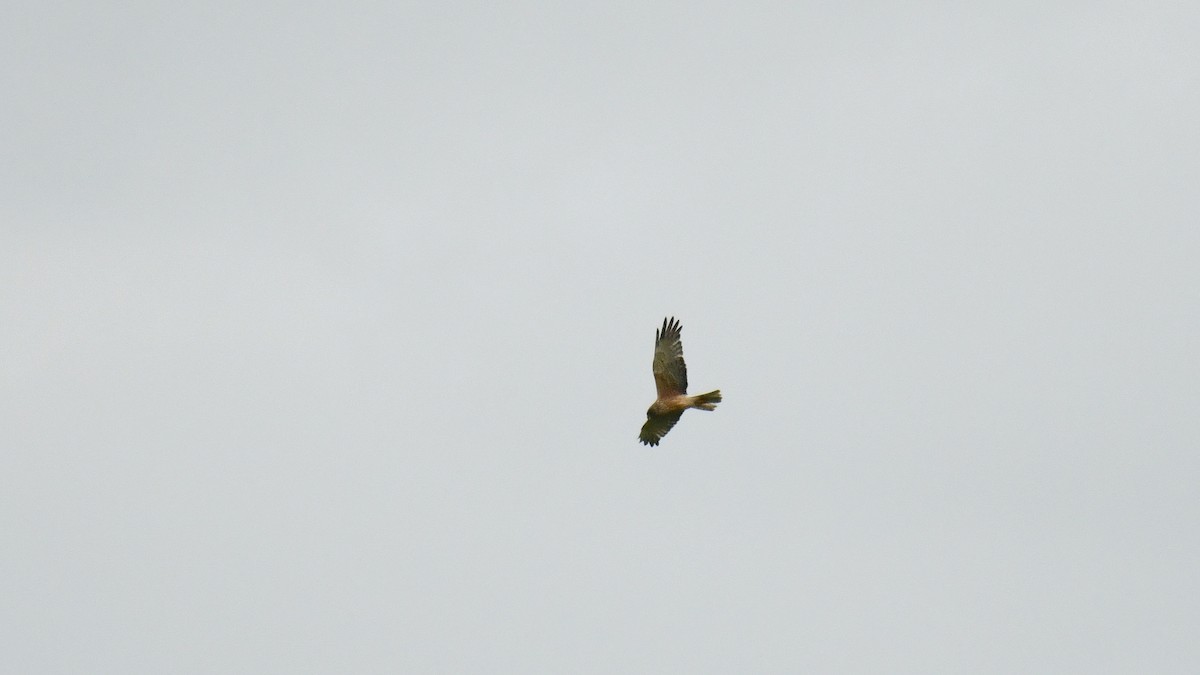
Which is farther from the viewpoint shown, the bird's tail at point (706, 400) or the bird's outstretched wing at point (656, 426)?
the bird's outstretched wing at point (656, 426)

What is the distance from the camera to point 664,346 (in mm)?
35281

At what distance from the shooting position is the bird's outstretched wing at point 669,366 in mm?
35156

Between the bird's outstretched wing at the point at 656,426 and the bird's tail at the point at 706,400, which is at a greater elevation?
the bird's outstretched wing at the point at 656,426

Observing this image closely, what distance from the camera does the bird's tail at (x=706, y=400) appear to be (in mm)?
34125

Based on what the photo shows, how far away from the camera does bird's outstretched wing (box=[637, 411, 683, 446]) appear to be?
3569 centimetres

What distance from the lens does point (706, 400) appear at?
34188 millimetres

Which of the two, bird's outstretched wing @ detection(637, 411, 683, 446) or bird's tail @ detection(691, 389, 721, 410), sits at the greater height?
bird's outstretched wing @ detection(637, 411, 683, 446)

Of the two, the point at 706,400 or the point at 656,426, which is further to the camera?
the point at 656,426

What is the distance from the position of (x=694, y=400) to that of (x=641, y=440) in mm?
2749

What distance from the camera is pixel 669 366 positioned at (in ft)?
115

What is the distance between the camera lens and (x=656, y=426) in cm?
3631

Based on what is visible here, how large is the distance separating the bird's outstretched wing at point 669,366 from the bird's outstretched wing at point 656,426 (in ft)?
1.68

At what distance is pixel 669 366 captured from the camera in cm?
3519

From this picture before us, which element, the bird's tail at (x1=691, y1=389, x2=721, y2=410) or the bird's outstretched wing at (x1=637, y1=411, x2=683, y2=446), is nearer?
the bird's tail at (x1=691, y1=389, x2=721, y2=410)
